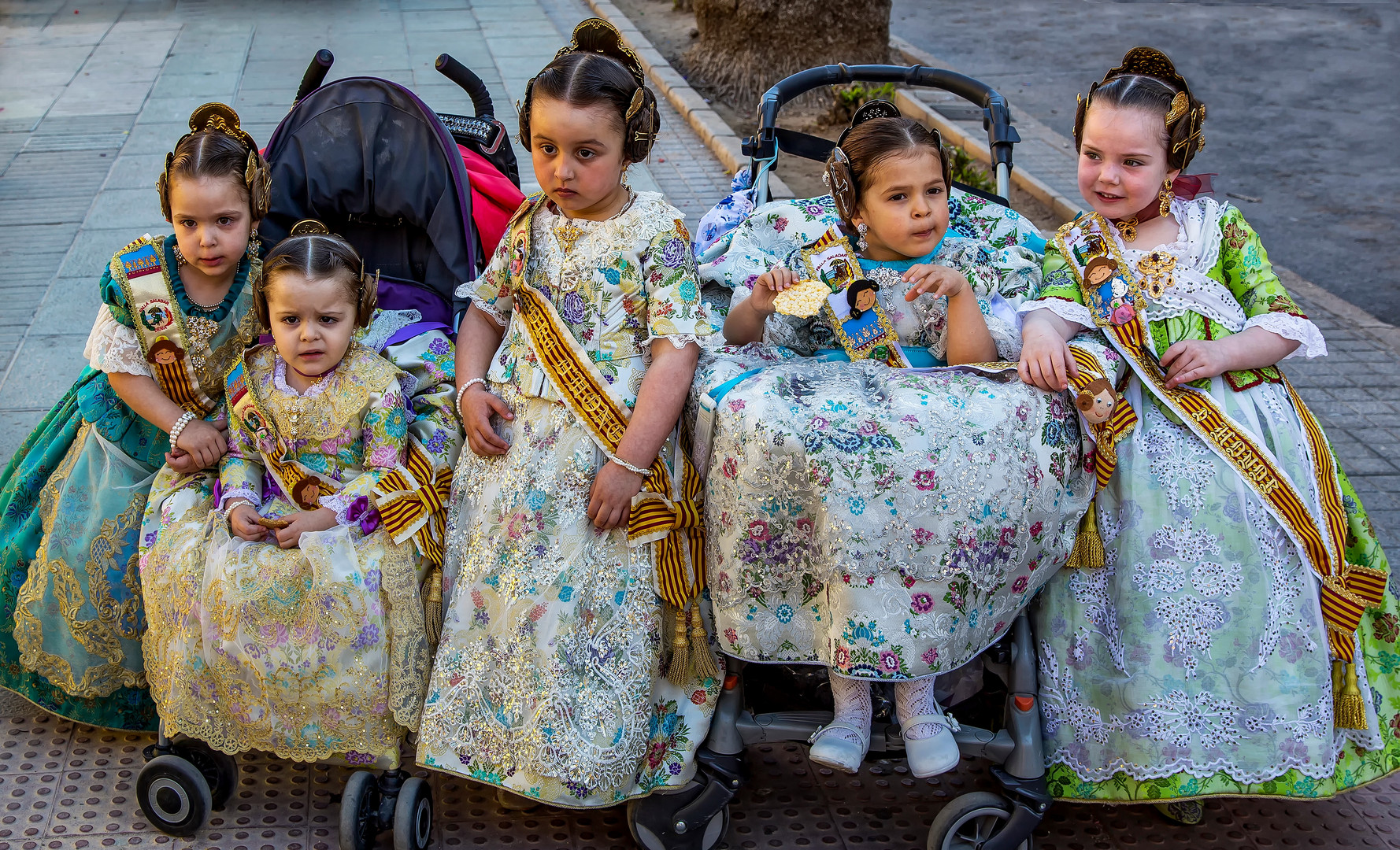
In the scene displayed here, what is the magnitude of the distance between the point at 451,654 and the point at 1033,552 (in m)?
1.16

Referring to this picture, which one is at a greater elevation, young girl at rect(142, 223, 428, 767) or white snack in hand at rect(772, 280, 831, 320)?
white snack in hand at rect(772, 280, 831, 320)

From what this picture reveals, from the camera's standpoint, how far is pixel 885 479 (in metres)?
2.18

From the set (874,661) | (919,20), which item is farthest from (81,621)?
(919,20)

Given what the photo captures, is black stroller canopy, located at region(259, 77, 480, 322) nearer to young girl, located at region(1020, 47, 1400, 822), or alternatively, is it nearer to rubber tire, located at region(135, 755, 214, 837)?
rubber tire, located at region(135, 755, 214, 837)

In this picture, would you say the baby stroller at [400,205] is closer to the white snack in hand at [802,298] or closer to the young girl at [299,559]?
the young girl at [299,559]

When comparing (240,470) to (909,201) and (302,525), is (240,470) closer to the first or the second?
(302,525)

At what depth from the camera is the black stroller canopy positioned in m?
2.98

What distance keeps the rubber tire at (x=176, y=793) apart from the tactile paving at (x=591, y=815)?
0.04 m

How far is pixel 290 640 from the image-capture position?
2426 mm

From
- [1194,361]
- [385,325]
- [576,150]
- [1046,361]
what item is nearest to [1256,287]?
[1194,361]

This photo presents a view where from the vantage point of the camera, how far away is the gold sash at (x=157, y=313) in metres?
2.65

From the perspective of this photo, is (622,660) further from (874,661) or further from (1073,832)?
(1073,832)

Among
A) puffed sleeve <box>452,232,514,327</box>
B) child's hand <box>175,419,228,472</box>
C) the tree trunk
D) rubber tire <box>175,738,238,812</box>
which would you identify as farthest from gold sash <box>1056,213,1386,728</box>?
the tree trunk

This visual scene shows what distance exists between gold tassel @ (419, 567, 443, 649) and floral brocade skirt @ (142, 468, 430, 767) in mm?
36
